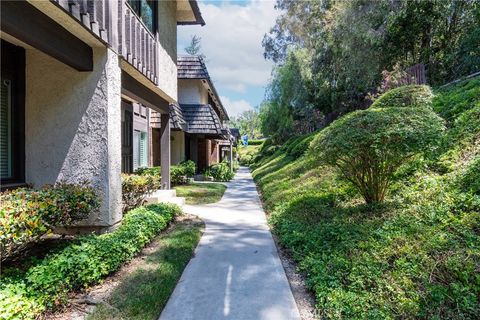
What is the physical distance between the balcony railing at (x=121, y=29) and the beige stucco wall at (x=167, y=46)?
68cm

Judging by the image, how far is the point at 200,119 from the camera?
16469mm

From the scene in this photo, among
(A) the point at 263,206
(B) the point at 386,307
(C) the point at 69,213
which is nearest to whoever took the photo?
(B) the point at 386,307

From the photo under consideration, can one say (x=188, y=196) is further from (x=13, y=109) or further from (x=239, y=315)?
(x=239, y=315)

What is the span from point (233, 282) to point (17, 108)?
178 inches

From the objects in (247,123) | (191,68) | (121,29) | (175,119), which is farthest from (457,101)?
(247,123)

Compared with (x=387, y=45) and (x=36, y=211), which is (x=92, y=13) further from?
(x=387, y=45)

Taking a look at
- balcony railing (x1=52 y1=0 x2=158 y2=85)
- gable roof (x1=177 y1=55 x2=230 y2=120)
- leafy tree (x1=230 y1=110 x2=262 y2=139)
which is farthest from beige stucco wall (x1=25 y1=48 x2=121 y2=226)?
leafy tree (x1=230 y1=110 x2=262 y2=139)

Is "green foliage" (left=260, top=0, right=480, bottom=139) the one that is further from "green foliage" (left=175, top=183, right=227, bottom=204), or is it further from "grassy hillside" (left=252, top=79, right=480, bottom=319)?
"green foliage" (left=175, top=183, right=227, bottom=204)

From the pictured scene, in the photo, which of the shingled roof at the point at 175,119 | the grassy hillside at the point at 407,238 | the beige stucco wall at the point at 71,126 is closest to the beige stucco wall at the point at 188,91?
the shingled roof at the point at 175,119

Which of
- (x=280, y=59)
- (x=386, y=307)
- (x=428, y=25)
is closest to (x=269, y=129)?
(x=280, y=59)

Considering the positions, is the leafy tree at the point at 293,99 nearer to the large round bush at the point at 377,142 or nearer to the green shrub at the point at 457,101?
the green shrub at the point at 457,101

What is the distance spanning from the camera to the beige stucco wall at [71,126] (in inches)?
213

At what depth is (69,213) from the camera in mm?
4492

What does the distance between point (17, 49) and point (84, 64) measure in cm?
123
